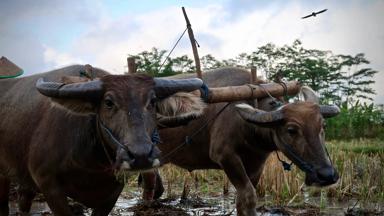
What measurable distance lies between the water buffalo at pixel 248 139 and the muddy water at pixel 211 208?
1.07 feet

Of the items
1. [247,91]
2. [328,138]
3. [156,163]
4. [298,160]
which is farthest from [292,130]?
[328,138]

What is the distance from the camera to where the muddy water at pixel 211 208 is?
5688 millimetres

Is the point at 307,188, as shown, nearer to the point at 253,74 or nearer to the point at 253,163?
the point at 253,163

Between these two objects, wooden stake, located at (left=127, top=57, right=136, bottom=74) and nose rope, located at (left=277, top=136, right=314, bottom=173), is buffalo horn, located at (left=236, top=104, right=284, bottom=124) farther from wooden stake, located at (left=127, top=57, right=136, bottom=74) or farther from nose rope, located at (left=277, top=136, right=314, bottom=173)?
wooden stake, located at (left=127, top=57, right=136, bottom=74)

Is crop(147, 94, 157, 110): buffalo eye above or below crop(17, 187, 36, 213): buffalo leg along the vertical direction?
above

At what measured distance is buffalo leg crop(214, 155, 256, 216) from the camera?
4531 millimetres

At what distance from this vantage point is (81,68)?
426cm

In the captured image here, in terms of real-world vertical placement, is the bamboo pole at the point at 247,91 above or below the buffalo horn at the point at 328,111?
above

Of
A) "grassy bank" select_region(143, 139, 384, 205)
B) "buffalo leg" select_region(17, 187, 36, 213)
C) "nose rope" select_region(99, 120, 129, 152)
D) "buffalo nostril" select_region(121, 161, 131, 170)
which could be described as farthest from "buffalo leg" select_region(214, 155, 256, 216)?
"buffalo leg" select_region(17, 187, 36, 213)

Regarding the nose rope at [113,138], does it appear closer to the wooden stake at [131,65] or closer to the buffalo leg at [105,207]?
the wooden stake at [131,65]

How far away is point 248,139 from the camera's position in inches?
192

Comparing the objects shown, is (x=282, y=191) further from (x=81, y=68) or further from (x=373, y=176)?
(x=81, y=68)

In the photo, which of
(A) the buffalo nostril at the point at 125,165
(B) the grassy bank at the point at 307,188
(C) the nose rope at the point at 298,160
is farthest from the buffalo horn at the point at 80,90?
(B) the grassy bank at the point at 307,188

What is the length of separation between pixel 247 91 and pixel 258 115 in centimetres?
36
